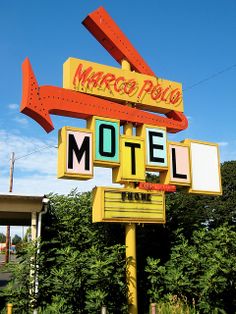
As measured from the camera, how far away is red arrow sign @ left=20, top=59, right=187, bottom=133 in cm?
1101

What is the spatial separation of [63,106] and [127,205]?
11.5 ft

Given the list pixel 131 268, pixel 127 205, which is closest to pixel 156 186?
pixel 127 205

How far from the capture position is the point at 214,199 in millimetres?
46438

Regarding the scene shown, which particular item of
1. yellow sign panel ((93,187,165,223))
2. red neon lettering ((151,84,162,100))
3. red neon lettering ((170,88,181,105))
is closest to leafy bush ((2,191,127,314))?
yellow sign panel ((93,187,165,223))

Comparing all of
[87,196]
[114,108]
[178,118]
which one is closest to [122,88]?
[114,108]

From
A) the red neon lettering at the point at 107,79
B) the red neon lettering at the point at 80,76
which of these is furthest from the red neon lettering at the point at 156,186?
the red neon lettering at the point at 80,76

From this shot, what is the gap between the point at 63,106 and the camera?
11.5 m

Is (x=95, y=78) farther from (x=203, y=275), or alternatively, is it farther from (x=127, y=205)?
(x=203, y=275)

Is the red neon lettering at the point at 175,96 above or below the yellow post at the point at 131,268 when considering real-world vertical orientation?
above

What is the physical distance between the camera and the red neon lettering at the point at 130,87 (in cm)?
1288

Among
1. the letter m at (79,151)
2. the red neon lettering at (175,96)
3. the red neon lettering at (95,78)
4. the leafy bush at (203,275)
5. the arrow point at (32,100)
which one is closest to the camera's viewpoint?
the arrow point at (32,100)

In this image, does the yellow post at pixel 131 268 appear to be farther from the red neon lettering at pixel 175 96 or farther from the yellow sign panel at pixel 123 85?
the red neon lettering at pixel 175 96

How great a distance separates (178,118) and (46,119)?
16.8 ft

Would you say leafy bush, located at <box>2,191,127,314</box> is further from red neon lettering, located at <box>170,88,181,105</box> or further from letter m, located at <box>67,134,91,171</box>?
red neon lettering, located at <box>170,88,181,105</box>
